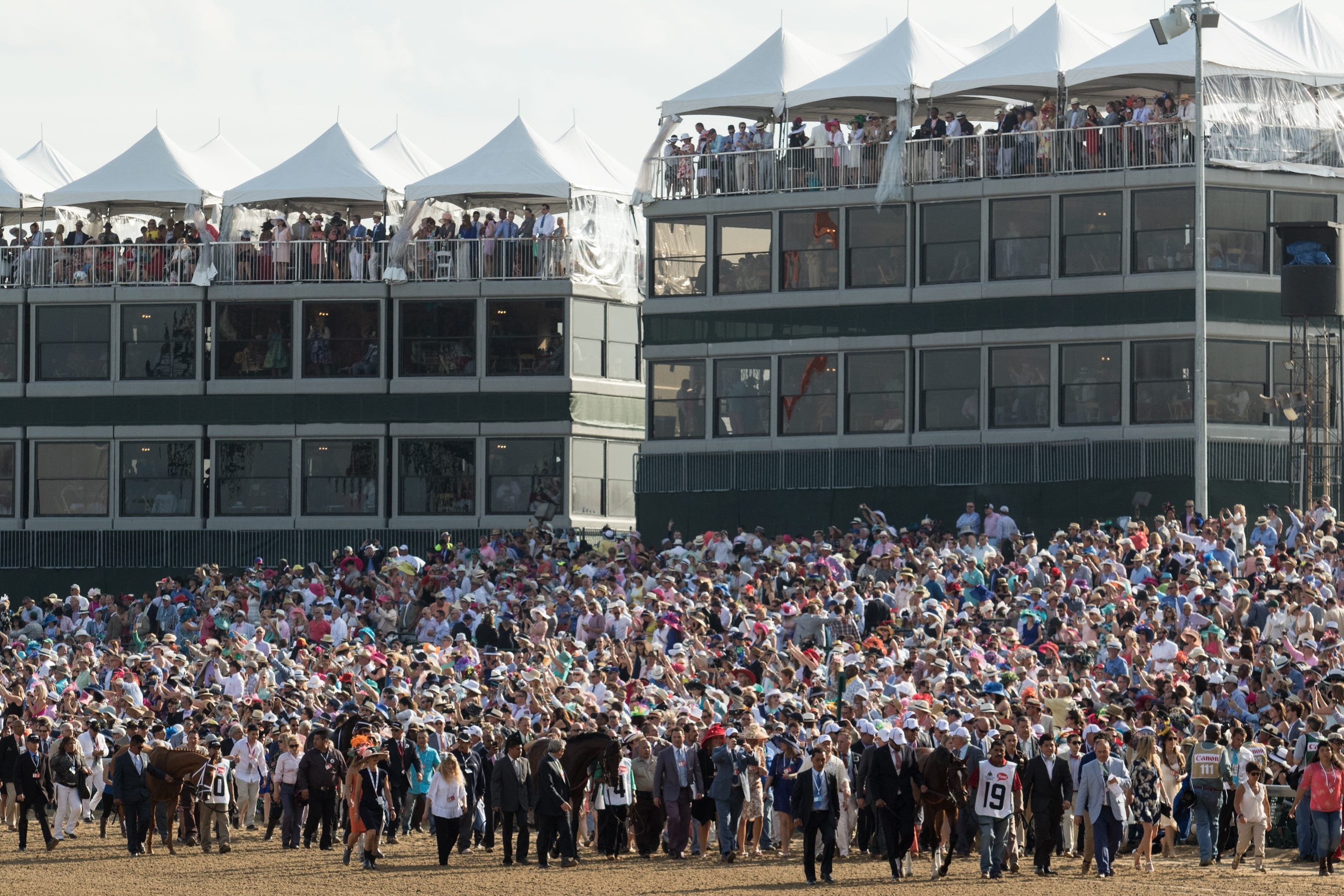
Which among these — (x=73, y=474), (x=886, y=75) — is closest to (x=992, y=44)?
(x=886, y=75)

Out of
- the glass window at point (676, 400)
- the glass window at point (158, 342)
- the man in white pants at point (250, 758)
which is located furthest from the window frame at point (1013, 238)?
the man in white pants at point (250, 758)

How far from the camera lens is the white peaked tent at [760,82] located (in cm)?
4116

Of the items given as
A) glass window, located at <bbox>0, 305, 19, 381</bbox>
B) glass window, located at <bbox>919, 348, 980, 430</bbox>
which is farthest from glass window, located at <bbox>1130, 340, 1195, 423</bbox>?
glass window, located at <bbox>0, 305, 19, 381</bbox>

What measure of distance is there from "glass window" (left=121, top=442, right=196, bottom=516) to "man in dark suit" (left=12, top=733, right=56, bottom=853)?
2050 centimetres

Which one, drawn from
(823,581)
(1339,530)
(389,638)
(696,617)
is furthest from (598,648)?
(1339,530)

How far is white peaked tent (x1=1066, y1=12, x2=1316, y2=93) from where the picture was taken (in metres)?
37.0

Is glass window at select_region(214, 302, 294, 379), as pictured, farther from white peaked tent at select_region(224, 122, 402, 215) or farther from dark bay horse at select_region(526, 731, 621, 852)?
dark bay horse at select_region(526, 731, 621, 852)

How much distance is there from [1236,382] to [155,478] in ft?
71.2

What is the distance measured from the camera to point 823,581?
98.7ft

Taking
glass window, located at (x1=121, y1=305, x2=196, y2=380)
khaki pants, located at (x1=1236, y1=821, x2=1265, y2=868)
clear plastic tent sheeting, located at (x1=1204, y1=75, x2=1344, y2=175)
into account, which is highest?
clear plastic tent sheeting, located at (x1=1204, y1=75, x2=1344, y2=175)

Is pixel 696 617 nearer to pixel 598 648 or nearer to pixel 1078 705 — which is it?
pixel 598 648

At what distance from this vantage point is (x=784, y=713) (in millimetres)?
23688

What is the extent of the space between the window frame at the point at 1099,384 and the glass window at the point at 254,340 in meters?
15.9

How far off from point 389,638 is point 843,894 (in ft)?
49.1
